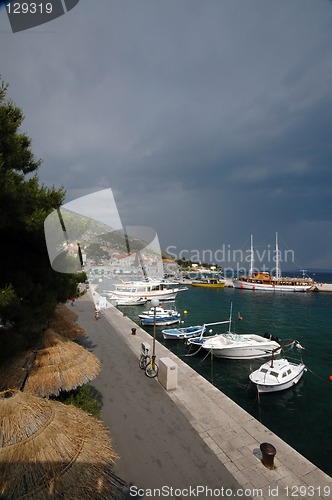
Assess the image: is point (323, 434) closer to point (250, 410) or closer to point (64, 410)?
point (250, 410)

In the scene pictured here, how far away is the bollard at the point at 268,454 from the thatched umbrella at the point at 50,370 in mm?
4989

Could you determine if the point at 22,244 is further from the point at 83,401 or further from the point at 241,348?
the point at 241,348

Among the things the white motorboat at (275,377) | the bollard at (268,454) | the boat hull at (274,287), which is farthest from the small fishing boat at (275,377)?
the boat hull at (274,287)

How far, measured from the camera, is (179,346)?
21.8m

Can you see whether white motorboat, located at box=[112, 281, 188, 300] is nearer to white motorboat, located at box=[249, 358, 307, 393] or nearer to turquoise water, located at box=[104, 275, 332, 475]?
turquoise water, located at box=[104, 275, 332, 475]

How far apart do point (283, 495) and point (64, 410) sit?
210 inches

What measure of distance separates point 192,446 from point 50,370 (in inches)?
178

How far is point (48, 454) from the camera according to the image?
11.6 ft

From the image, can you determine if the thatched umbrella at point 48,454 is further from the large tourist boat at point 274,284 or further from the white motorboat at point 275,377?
the large tourist boat at point 274,284

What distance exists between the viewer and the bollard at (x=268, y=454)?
6234 millimetres

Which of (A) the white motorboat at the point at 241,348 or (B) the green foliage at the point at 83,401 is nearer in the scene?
(B) the green foliage at the point at 83,401

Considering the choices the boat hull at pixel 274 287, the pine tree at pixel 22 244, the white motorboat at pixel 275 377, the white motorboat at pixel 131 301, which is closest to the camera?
the pine tree at pixel 22 244

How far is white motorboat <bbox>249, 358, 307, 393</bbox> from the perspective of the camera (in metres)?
13.6

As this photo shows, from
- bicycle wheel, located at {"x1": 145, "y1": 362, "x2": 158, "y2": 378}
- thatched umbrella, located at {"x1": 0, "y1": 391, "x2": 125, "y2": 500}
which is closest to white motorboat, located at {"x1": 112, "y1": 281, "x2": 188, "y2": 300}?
bicycle wheel, located at {"x1": 145, "y1": 362, "x2": 158, "y2": 378}
